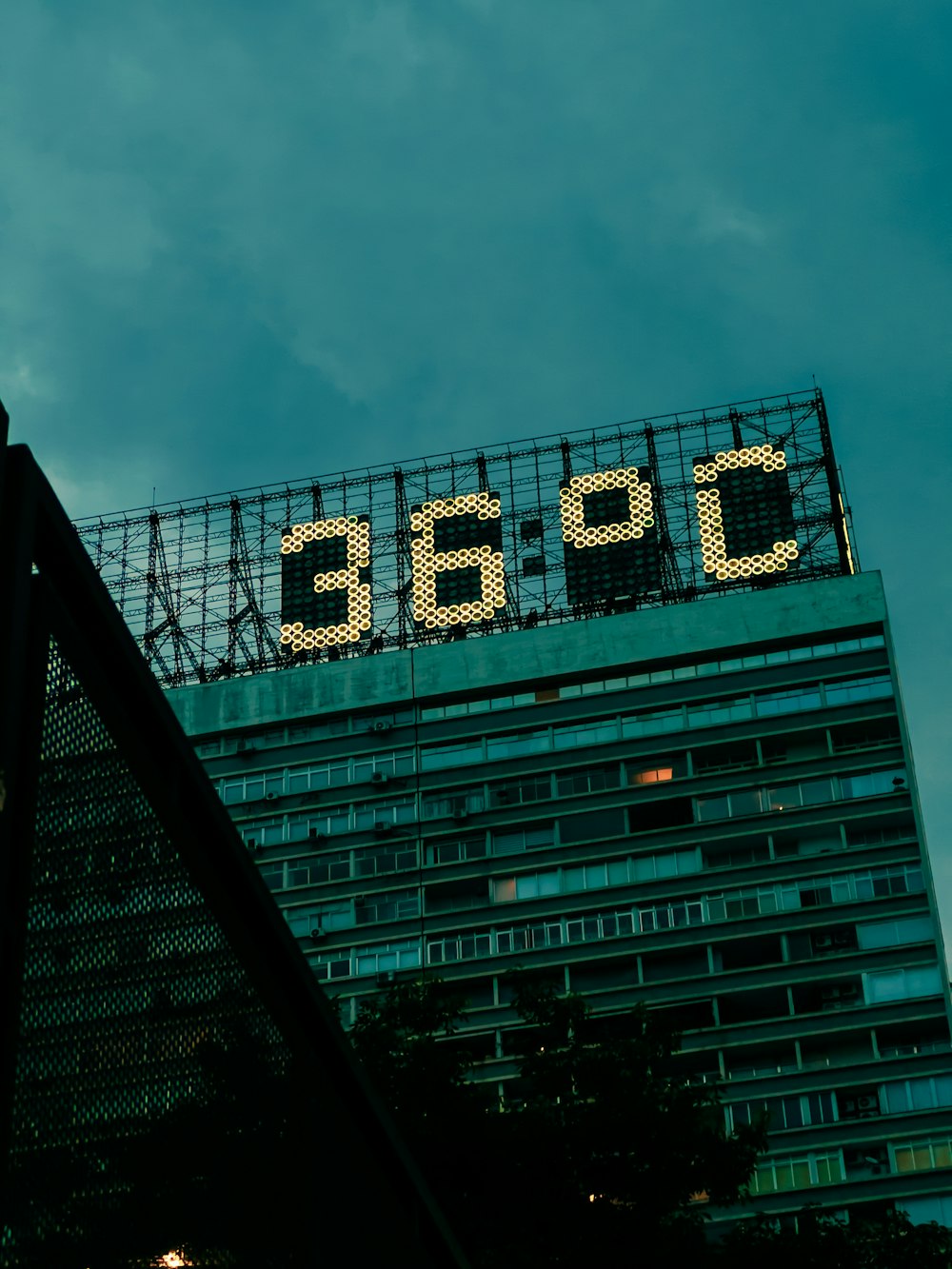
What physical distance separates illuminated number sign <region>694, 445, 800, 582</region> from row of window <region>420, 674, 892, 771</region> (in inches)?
162

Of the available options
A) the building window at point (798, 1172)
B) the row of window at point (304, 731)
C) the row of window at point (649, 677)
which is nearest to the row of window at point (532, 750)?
the row of window at point (304, 731)

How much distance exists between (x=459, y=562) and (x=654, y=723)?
7.39 metres

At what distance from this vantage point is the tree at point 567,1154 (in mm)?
18766

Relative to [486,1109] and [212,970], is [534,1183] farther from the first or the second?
[212,970]

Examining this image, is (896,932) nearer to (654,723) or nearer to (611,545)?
(654,723)

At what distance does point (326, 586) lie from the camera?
48.2m

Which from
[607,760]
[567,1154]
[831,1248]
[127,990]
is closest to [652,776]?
[607,760]

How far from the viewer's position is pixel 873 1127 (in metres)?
41.5

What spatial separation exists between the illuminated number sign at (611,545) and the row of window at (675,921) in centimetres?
861

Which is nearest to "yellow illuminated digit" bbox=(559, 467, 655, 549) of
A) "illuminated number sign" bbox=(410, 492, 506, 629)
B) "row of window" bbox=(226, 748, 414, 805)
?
"illuminated number sign" bbox=(410, 492, 506, 629)

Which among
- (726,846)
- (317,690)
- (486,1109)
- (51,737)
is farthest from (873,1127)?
(51,737)

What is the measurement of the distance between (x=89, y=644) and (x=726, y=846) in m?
42.0

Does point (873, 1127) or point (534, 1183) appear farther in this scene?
point (873, 1127)

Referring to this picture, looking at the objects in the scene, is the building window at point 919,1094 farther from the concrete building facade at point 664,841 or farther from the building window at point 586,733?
the building window at point 586,733
